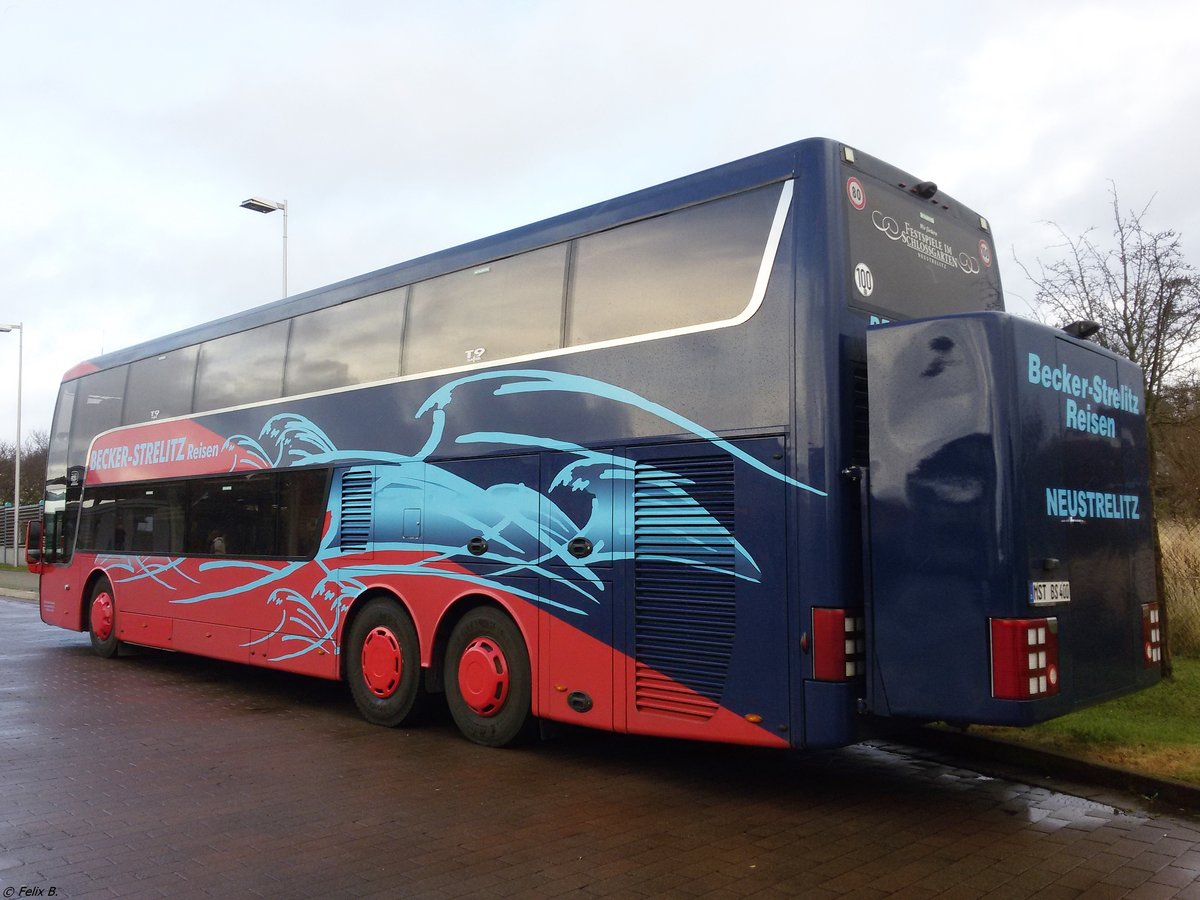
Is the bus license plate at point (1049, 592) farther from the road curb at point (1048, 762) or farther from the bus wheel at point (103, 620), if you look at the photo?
the bus wheel at point (103, 620)

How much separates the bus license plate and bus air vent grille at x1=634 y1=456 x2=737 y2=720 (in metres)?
1.71

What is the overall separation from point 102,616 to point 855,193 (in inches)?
465

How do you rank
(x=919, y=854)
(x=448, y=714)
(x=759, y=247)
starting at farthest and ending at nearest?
(x=448, y=714) → (x=759, y=247) → (x=919, y=854)

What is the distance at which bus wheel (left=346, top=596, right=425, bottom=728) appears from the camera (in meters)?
8.66

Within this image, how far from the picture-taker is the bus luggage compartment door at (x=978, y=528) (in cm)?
550

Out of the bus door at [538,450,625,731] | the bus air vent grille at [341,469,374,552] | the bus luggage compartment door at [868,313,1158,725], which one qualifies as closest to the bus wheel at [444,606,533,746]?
the bus door at [538,450,625,731]

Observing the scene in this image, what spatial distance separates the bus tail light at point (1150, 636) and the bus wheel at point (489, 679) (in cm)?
423

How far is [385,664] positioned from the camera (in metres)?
8.87

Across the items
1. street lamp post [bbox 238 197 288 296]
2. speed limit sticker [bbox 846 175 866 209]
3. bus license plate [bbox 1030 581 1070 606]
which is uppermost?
street lamp post [bbox 238 197 288 296]

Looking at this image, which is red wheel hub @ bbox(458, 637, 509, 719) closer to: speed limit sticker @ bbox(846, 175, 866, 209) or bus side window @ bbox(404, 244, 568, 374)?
bus side window @ bbox(404, 244, 568, 374)

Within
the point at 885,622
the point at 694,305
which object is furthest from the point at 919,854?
the point at 694,305

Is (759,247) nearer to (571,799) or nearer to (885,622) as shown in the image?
(885,622)

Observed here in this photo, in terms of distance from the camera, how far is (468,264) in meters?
8.69

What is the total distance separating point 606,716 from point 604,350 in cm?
255
